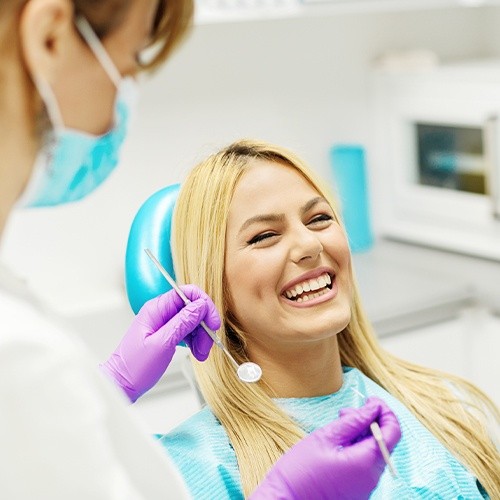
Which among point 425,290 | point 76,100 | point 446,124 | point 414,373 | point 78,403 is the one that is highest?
point 76,100

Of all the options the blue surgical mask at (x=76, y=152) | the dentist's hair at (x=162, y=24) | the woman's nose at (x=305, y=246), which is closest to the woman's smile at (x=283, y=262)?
the woman's nose at (x=305, y=246)

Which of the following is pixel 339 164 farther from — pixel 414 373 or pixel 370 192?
pixel 414 373

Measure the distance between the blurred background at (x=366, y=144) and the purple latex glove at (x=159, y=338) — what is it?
0.73m

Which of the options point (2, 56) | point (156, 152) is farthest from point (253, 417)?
point (156, 152)

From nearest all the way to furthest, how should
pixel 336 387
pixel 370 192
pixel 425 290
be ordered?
pixel 336 387, pixel 425 290, pixel 370 192

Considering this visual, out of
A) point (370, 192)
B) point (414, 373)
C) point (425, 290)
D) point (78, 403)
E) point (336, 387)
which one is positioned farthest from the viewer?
point (370, 192)

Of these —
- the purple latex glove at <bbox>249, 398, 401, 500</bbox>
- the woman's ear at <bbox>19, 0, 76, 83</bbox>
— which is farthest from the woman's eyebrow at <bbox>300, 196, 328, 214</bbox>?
the woman's ear at <bbox>19, 0, 76, 83</bbox>

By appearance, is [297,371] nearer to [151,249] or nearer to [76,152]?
[151,249]

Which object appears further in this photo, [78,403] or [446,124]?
[446,124]

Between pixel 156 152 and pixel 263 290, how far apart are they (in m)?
1.34

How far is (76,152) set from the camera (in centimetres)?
98

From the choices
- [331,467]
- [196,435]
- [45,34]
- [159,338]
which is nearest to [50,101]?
[45,34]

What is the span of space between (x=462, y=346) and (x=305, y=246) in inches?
52.9

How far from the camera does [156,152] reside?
2.89 metres
